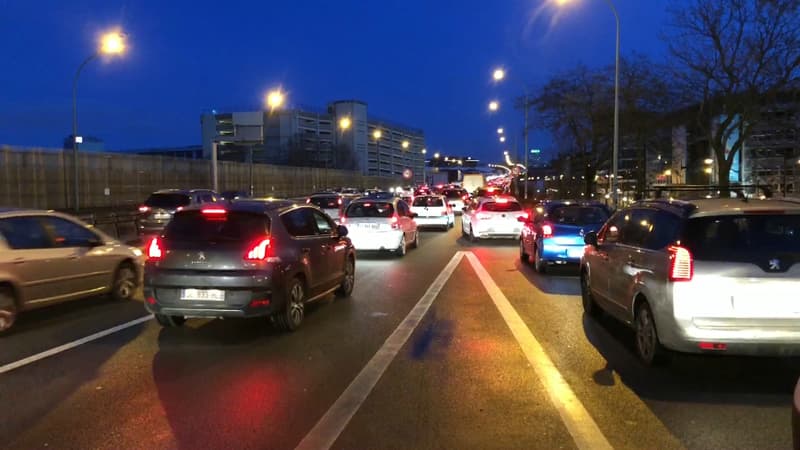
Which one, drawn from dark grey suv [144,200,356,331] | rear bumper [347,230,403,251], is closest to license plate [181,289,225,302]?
dark grey suv [144,200,356,331]

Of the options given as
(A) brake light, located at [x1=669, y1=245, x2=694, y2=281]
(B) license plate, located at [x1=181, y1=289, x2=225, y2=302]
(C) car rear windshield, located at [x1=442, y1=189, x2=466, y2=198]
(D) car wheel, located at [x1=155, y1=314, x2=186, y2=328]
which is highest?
(C) car rear windshield, located at [x1=442, y1=189, x2=466, y2=198]

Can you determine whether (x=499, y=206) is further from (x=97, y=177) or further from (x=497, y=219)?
(x=97, y=177)

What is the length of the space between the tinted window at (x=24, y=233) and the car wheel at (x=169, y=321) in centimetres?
197

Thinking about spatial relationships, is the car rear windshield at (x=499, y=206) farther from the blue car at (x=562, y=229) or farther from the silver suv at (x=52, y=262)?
the silver suv at (x=52, y=262)

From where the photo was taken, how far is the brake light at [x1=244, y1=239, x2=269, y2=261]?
770 centimetres

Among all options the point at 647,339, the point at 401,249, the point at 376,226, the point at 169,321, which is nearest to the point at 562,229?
the point at 401,249

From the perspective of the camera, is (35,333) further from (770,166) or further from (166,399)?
(770,166)

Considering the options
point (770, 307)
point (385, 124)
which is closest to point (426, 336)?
point (770, 307)

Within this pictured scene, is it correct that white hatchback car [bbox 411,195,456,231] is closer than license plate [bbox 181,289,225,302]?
No

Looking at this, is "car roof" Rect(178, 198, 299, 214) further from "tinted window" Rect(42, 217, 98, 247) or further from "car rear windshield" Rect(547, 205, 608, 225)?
"car rear windshield" Rect(547, 205, 608, 225)

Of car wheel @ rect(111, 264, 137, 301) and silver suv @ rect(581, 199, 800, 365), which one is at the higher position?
silver suv @ rect(581, 199, 800, 365)

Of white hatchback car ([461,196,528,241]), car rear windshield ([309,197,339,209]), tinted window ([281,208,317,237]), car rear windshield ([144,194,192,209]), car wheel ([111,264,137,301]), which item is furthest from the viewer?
car rear windshield ([309,197,339,209])

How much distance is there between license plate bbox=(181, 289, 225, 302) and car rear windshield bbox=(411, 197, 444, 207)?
20224mm

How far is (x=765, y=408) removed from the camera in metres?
5.35
